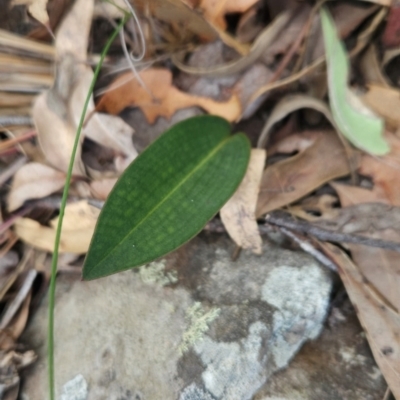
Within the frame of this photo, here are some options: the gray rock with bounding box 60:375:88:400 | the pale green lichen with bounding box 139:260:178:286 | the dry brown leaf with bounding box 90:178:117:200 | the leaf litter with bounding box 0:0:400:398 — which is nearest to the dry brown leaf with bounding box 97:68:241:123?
the leaf litter with bounding box 0:0:400:398

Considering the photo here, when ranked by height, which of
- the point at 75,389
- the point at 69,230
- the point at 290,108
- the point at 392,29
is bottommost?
the point at 75,389

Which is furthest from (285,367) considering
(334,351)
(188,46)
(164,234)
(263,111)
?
(188,46)

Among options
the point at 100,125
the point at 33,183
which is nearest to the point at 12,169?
the point at 33,183

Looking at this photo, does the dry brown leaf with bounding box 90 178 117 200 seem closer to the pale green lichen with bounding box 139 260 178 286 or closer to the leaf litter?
the leaf litter

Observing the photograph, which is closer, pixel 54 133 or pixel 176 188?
pixel 176 188

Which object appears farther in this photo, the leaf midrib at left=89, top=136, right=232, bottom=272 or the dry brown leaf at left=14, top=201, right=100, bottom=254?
the dry brown leaf at left=14, top=201, right=100, bottom=254

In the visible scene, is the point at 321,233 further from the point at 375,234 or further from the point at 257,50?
the point at 257,50

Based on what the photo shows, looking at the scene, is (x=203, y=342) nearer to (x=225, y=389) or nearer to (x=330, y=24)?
(x=225, y=389)

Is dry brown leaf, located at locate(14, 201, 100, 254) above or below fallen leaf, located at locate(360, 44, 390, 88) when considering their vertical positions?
below
